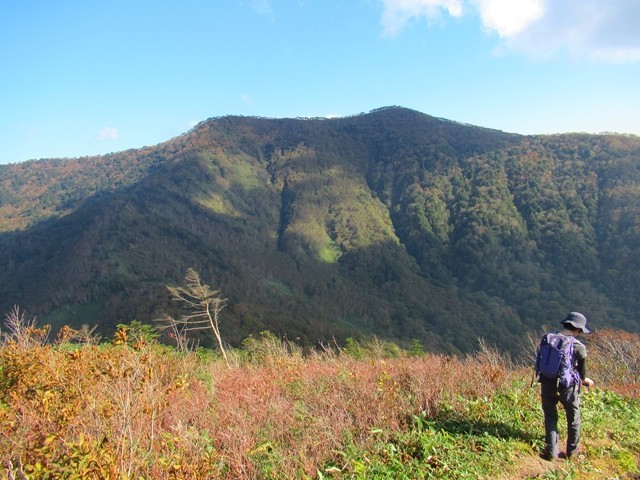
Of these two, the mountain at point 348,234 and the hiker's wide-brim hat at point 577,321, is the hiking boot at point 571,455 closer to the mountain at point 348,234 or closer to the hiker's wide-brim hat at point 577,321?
the hiker's wide-brim hat at point 577,321

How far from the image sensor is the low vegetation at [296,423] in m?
3.79

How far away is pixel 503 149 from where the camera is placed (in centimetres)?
16438

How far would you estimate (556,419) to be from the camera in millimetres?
5254

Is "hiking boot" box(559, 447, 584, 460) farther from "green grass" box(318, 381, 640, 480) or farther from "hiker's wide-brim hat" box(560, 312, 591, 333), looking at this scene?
"hiker's wide-brim hat" box(560, 312, 591, 333)

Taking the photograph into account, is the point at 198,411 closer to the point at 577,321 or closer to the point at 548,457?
the point at 548,457

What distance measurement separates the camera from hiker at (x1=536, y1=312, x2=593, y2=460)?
5.20m

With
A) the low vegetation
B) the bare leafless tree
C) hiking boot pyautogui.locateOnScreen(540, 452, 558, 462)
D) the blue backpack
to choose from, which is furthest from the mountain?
Result: the blue backpack

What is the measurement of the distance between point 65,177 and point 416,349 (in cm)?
20976

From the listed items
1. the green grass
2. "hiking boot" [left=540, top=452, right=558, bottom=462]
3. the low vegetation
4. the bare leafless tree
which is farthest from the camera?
the bare leafless tree

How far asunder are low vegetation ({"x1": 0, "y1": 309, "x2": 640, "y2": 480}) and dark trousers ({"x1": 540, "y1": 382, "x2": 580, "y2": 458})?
193 mm

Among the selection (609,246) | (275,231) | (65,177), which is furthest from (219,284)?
(65,177)

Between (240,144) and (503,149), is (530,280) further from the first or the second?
(240,144)

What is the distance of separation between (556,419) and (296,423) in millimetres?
3425

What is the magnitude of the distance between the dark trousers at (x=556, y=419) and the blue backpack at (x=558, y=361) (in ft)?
0.37
